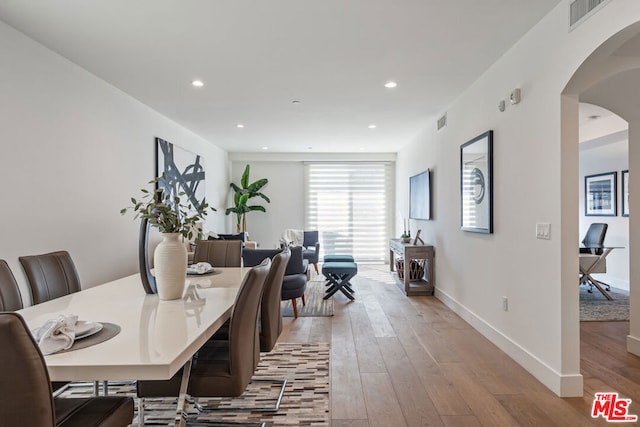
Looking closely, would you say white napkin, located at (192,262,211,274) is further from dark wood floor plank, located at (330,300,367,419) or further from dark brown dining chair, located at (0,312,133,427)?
dark brown dining chair, located at (0,312,133,427)

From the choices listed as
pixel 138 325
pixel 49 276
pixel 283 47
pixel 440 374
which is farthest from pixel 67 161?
pixel 440 374

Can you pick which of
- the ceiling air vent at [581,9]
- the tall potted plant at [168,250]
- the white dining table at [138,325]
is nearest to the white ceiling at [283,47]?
the ceiling air vent at [581,9]

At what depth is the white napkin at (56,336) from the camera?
4.11 feet

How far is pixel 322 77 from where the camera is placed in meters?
3.67

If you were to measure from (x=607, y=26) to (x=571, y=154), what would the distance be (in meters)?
0.75

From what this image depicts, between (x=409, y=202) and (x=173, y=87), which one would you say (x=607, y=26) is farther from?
(x=409, y=202)

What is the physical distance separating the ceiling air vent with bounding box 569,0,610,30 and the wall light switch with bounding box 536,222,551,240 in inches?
50.6

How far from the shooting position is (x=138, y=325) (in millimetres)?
1552

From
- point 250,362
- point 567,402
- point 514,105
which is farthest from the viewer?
point 514,105

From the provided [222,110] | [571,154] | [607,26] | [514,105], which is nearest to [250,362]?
[571,154]

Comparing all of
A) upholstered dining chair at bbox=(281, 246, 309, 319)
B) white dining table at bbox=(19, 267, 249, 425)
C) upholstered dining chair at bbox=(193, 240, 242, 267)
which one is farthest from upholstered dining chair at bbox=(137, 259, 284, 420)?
upholstered dining chair at bbox=(281, 246, 309, 319)

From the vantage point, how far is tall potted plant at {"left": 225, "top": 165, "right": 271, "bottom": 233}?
7.89 m

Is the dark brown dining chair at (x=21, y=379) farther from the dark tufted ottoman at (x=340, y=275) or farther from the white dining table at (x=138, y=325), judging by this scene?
the dark tufted ottoman at (x=340, y=275)

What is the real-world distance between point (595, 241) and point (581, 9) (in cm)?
492
